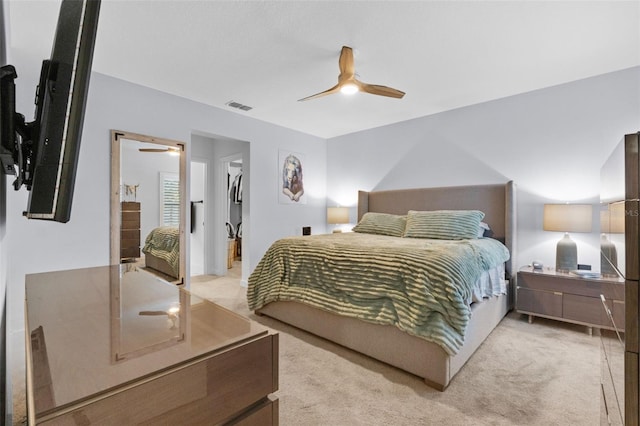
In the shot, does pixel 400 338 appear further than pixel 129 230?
No

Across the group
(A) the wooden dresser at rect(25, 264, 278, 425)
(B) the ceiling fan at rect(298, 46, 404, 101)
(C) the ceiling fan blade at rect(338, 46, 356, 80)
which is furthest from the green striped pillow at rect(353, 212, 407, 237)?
(A) the wooden dresser at rect(25, 264, 278, 425)

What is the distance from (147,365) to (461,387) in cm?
195

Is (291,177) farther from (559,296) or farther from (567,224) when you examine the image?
(559,296)

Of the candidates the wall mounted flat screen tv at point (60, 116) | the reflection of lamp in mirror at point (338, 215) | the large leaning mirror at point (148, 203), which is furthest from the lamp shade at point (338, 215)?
the wall mounted flat screen tv at point (60, 116)

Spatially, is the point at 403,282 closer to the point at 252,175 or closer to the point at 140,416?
the point at 140,416

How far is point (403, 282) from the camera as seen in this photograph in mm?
2021

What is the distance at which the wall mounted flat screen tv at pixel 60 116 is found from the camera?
2.44ft

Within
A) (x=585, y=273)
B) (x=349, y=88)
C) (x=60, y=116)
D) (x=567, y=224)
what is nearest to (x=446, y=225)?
(x=567, y=224)

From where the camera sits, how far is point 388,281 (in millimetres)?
2092

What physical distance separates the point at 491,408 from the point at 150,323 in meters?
1.86

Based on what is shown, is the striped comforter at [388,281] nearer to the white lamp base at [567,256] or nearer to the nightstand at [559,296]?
the nightstand at [559,296]

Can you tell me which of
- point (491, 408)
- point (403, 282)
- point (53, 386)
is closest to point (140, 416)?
point (53, 386)

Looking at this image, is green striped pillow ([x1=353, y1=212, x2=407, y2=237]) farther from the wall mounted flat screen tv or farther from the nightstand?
the wall mounted flat screen tv

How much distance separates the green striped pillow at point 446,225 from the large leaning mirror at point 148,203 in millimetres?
2810
